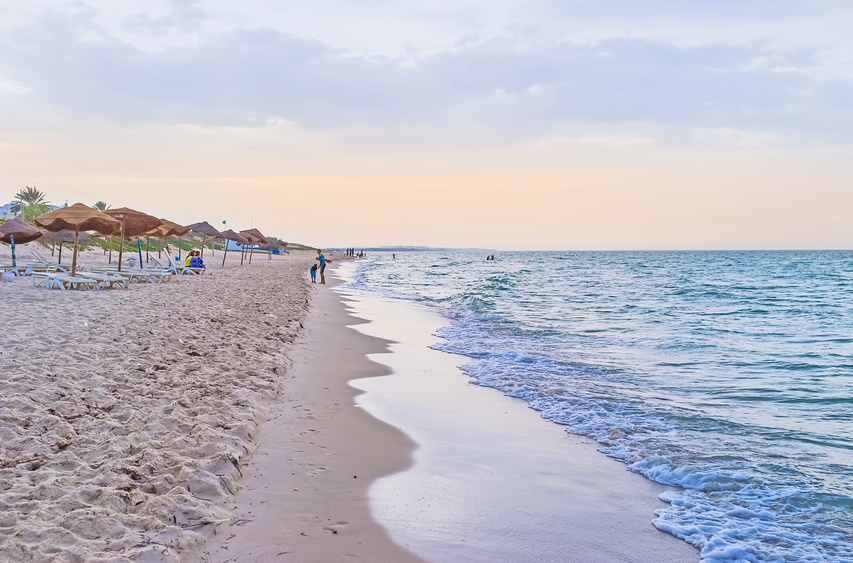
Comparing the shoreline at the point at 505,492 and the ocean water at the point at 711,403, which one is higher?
the ocean water at the point at 711,403

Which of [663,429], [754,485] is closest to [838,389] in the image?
[663,429]

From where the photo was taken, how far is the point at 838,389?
8.55 metres

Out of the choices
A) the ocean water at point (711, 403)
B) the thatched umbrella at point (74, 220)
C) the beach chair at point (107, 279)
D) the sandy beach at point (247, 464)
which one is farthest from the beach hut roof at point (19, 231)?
the ocean water at point (711, 403)

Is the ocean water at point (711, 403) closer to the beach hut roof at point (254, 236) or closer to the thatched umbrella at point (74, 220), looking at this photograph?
the thatched umbrella at point (74, 220)

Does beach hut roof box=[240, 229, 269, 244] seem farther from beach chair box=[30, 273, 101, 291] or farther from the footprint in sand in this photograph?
the footprint in sand

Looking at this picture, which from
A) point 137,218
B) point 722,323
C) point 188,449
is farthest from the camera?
point 137,218

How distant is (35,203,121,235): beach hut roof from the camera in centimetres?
1584

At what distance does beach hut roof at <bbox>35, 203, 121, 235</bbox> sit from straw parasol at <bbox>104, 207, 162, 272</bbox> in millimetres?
1193

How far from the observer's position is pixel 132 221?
19438 millimetres

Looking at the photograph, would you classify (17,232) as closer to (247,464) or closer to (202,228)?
(202,228)

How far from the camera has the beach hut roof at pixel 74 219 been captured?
15.8 meters

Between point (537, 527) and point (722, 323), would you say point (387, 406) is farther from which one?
point (722, 323)

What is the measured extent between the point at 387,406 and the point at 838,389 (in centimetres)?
664

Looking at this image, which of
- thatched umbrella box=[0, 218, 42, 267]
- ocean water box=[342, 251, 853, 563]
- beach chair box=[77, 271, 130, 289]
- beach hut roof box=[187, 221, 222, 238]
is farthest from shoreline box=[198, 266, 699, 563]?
beach hut roof box=[187, 221, 222, 238]
